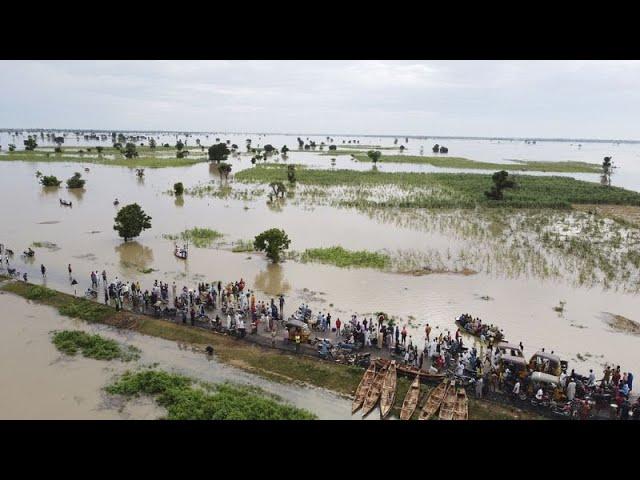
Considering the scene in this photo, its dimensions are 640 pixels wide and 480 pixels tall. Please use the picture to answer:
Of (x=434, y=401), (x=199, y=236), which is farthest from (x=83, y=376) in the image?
(x=199, y=236)

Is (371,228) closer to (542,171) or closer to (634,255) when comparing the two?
(634,255)

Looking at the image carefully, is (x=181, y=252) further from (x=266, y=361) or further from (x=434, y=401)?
(x=434, y=401)

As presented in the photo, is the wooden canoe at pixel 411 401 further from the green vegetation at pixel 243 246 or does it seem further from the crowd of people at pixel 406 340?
the green vegetation at pixel 243 246

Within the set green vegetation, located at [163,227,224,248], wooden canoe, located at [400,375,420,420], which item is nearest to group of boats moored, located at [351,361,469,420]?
wooden canoe, located at [400,375,420,420]

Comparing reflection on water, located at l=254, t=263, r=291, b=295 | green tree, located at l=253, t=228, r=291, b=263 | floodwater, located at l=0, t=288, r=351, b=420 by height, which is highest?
green tree, located at l=253, t=228, r=291, b=263

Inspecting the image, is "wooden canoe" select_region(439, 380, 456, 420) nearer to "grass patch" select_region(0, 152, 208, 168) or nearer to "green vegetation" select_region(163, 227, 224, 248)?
"green vegetation" select_region(163, 227, 224, 248)

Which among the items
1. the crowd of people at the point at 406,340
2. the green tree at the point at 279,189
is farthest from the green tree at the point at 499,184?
the crowd of people at the point at 406,340
